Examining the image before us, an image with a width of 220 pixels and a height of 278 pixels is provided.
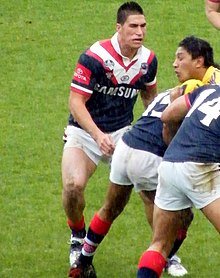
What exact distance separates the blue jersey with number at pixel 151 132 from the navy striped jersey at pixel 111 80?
2.26 feet

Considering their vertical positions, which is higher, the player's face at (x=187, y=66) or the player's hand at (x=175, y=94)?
the player's face at (x=187, y=66)

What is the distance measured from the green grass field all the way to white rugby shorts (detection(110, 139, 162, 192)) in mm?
857

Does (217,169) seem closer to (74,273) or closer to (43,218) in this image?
(74,273)

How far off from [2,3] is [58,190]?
8.17m

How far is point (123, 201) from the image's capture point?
30.0 ft

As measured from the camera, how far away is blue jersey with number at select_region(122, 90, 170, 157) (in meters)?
8.91

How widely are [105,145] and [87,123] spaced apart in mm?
342

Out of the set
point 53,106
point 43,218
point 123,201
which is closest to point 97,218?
point 123,201

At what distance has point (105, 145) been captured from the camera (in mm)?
9055

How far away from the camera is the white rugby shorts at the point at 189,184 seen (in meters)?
7.85

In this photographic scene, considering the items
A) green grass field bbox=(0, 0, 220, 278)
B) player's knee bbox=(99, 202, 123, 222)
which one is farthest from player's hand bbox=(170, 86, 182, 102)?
green grass field bbox=(0, 0, 220, 278)

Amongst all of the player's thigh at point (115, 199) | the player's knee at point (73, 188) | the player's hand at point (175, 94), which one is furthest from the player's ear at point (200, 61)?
the player's knee at point (73, 188)

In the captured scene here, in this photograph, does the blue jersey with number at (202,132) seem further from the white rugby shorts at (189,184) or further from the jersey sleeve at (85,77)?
the jersey sleeve at (85,77)

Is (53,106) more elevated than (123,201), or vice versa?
(123,201)
